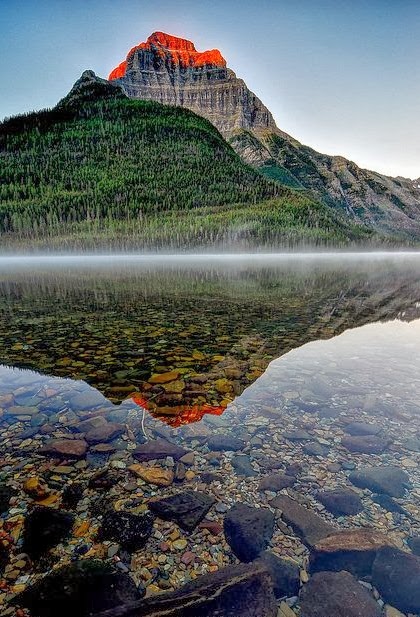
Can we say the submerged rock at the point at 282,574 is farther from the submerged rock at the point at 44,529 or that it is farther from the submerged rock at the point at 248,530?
the submerged rock at the point at 44,529

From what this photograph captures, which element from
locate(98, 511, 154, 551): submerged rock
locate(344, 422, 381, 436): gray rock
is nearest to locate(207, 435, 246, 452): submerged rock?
locate(98, 511, 154, 551): submerged rock

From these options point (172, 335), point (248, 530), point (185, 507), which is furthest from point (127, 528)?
point (172, 335)

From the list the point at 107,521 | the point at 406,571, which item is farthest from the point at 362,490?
the point at 107,521

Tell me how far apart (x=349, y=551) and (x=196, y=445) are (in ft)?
10.2

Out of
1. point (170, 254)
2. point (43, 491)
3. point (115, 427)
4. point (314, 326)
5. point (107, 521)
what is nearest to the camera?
point (107, 521)

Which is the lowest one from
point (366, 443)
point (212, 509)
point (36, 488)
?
point (366, 443)

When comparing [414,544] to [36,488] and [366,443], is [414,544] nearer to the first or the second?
[366,443]

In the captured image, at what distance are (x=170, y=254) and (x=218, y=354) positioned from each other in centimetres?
18882

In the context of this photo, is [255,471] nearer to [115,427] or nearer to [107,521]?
[107,521]

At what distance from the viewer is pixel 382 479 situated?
5660 millimetres

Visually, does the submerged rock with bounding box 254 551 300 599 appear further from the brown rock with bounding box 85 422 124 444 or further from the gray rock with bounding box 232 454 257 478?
the brown rock with bounding box 85 422 124 444

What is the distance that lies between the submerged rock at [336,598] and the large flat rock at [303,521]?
505 mm

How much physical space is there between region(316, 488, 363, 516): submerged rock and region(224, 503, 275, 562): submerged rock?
2.86ft

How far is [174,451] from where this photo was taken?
6.45m
